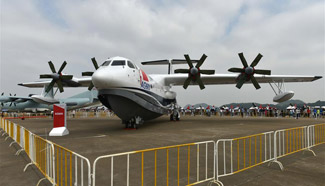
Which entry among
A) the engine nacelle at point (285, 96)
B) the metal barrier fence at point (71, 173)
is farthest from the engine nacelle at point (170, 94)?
the metal barrier fence at point (71, 173)

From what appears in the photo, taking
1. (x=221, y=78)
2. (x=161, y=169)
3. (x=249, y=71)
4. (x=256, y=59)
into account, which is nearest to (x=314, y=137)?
(x=249, y=71)

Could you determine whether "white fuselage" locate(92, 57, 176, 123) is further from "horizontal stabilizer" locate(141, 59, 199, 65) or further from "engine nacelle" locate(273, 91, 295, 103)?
"engine nacelle" locate(273, 91, 295, 103)

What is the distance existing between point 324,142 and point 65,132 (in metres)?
13.1

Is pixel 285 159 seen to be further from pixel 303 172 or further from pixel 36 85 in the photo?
pixel 36 85

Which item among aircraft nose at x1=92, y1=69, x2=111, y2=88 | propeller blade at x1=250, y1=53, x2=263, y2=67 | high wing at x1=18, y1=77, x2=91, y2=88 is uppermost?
propeller blade at x1=250, y1=53, x2=263, y2=67

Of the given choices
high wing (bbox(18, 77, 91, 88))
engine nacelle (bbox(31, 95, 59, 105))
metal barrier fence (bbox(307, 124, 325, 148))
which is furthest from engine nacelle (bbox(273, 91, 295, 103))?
engine nacelle (bbox(31, 95, 59, 105))

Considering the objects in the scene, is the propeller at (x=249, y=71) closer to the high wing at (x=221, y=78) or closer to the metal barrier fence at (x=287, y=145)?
the high wing at (x=221, y=78)

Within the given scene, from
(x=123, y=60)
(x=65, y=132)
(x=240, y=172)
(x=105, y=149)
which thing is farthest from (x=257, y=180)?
(x=65, y=132)

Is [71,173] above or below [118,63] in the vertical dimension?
below

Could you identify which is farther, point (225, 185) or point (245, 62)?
point (245, 62)

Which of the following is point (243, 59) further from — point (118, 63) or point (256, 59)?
point (118, 63)

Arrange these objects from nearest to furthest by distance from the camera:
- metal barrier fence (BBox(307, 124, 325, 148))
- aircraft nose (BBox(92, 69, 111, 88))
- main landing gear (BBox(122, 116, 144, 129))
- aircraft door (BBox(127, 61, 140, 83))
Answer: metal barrier fence (BBox(307, 124, 325, 148)) → aircraft nose (BBox(92, 69, 111, 88)) → aircraft door (BBox(127, 61, 140, 83)) → main landing gear (BBox(122, 116, 144, 129))

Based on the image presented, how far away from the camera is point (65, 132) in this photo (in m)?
12.0

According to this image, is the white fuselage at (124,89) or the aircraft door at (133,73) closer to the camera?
the white fuselage at (124,89)
